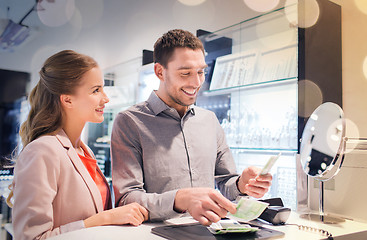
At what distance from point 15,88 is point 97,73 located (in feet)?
20.7

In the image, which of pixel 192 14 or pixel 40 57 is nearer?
pixel 192 14

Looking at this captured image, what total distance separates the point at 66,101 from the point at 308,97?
59.7 inches

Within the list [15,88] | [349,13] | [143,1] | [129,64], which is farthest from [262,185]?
[15,88]

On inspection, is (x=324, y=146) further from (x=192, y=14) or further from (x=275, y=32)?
(x=192, y=14)

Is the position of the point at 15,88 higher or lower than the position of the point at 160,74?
higher

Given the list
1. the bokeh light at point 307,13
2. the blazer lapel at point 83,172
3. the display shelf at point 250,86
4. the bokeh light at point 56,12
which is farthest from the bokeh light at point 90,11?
the blazer lapel at point 83,172

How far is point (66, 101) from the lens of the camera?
1581 mm

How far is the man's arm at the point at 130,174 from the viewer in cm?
141

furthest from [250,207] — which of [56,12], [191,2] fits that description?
[56,12]

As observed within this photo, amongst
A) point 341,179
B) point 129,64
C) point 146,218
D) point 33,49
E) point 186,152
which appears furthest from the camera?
point 33,49

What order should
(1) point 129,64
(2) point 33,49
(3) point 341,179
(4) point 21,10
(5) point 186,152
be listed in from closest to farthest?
(5) point 186,152, (3) point 341,179, (1) point 129,64, (4) point 21,10, (2) point 33,49

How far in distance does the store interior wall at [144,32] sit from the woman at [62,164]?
4.29 feet

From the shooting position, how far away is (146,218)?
1.42 metres

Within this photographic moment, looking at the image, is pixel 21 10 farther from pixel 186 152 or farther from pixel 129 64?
pixel 186 152
